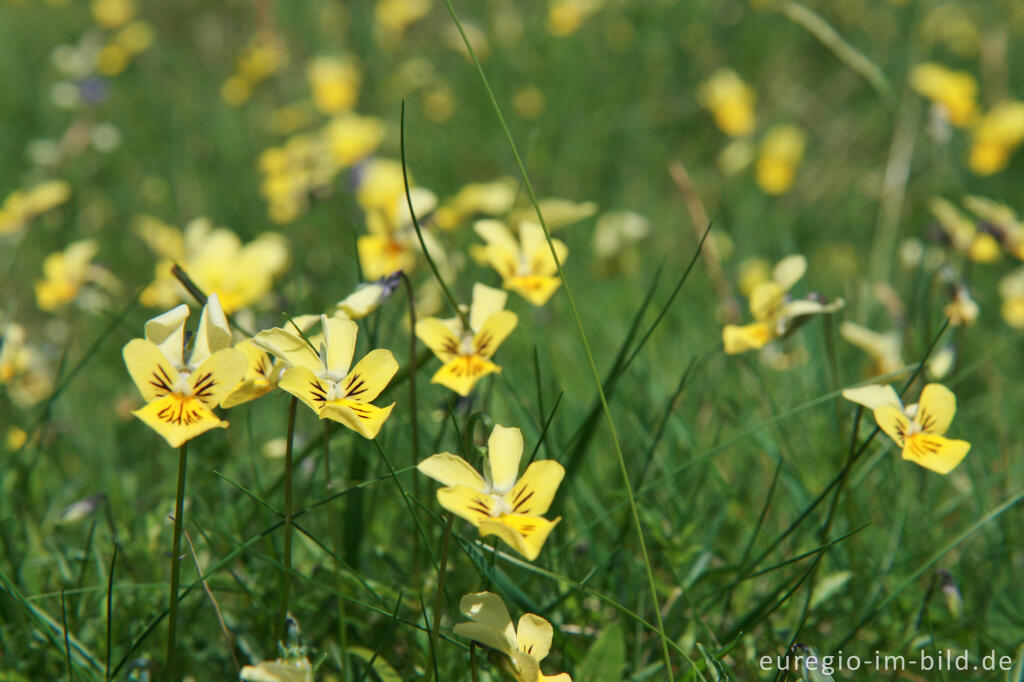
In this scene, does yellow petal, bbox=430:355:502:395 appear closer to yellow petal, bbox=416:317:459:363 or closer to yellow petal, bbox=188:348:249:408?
yellow petal, bbox=416:317:459:363

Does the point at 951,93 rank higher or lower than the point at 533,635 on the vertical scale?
lower

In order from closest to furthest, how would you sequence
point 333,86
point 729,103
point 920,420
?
point 920,420 → point 729,103 → point 333,86

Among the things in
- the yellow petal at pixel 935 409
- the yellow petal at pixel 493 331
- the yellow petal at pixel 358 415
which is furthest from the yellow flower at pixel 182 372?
the yellow petal at pixel 935 409

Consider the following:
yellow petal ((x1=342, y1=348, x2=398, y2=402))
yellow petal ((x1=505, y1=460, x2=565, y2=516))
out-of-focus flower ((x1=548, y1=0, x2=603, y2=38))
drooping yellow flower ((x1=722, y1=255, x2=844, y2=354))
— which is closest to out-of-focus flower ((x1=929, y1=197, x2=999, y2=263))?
drooping yellow flower ((x1=722, y1=255, x2=844, y2=354))

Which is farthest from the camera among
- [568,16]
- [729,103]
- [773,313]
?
[568,16]

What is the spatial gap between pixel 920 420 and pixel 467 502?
0.74m

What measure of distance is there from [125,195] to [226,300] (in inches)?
106

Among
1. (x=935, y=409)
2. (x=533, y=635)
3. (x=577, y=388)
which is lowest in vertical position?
(x=577, y=388)

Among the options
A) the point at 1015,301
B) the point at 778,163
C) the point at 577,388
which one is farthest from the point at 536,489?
the point at 778,163

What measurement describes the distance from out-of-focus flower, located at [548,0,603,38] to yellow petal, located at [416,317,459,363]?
3.61 m

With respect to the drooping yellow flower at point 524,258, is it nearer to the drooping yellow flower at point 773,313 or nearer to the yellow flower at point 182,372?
the drooping yellow flower at point 773,313

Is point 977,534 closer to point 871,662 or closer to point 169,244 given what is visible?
point 871,662

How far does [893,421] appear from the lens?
130cm

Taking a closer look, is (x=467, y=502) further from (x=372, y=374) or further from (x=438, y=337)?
(x=438, y=337)
